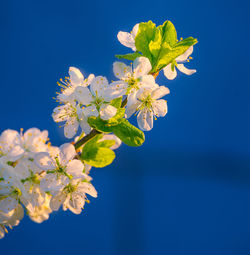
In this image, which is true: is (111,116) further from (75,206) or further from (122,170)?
(122,170)

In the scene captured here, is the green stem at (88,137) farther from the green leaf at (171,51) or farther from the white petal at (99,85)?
the green leaf at (171,51)

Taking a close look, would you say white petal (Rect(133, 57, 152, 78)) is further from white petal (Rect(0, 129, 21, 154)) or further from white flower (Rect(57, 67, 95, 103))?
white petal (Rect(0, 129, 21, 154))

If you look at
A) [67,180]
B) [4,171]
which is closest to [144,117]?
[67,180]

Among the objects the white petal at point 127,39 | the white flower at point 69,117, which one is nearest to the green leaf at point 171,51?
the white petal at point 127,39

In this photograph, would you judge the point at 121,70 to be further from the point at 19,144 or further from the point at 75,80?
the point at 19,144

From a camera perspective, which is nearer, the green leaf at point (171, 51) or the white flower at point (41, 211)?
the green leaf at point (171, 51)

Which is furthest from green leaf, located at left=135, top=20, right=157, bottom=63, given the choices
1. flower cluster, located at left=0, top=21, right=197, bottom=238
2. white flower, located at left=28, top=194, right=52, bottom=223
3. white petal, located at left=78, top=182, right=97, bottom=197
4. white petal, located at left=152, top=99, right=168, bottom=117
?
white flower, located at left=28, top=194, right=52, bottom=223

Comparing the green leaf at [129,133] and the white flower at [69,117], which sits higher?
the white flower at [69,117]
